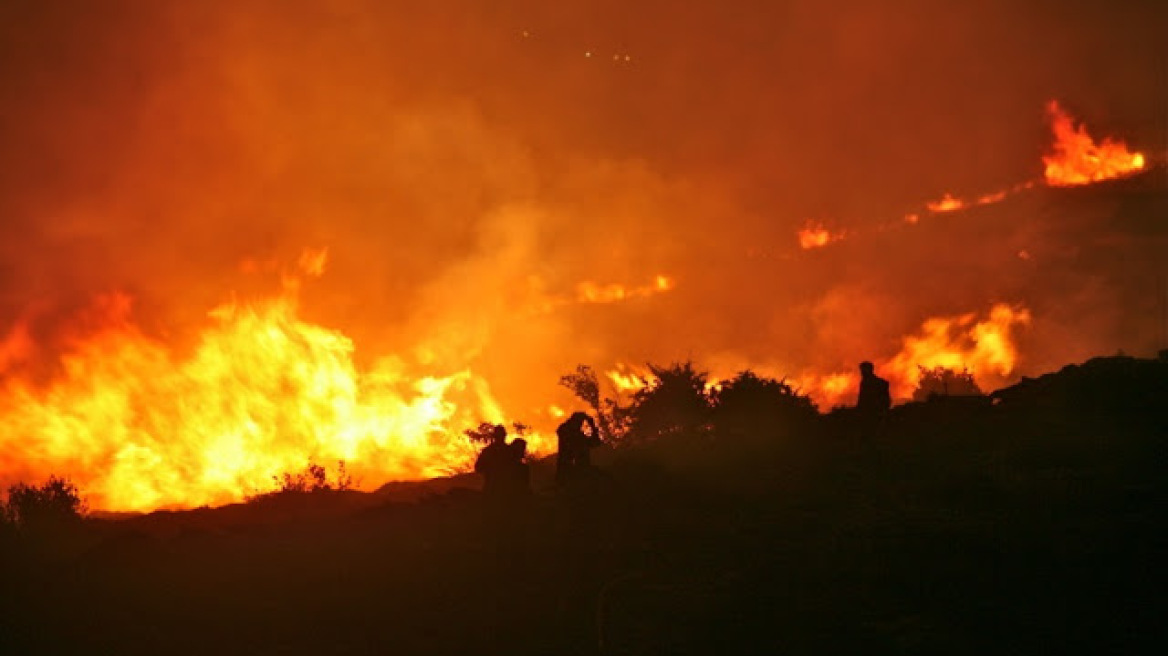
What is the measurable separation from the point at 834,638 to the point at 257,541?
48.9 ft

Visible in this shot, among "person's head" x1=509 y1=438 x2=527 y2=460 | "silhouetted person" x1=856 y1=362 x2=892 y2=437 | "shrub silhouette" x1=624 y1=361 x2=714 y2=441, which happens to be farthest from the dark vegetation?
"shrub silhouette" x1=624 y1=361 x2=714 y2=441

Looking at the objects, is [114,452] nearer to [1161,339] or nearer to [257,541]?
[257,541]

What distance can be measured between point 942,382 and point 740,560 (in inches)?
2811

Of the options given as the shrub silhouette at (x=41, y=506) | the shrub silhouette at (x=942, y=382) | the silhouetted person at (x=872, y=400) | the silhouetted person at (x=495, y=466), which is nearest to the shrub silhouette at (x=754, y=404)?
the silhouetted person at (x=872, y=400)

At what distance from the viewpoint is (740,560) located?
1488 centimetres

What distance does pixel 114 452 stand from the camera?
1869 inches

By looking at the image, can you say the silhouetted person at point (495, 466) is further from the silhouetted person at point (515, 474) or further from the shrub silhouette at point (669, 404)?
the shrub silhouette at point (669, 404)

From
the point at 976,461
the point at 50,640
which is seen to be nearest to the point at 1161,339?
the point at 976,461

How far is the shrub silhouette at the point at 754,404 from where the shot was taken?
35.2 meters

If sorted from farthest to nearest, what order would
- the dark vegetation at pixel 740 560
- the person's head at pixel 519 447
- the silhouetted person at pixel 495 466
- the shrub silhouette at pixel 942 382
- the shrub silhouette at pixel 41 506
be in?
the shrub silhouette at pixel 942 382 → the shrub silhouette at pixel 41 506 → the person's head at pixel 519 447 → the silhouetted person at pixel 495 466 → the dark vegetation at pixel 740 560

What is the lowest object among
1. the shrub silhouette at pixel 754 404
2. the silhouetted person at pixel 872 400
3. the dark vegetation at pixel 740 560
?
the dark vegetation at pixel 740 560

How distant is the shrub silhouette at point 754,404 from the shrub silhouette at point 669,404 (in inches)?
133

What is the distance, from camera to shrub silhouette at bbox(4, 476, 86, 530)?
3015cm

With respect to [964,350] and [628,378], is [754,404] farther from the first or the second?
[964,350]
